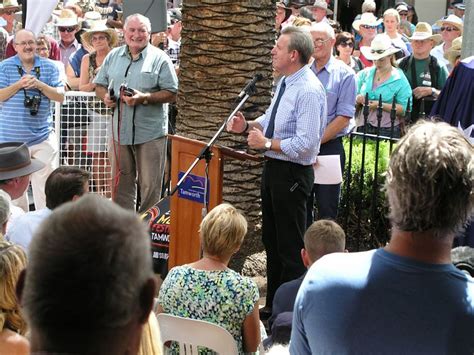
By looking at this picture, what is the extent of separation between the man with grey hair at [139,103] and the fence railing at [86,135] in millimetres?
587

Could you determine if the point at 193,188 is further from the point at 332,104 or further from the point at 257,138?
the point at 332,104

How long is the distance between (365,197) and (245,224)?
3.57 m

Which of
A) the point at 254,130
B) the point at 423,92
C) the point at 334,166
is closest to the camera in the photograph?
the point at 254,130

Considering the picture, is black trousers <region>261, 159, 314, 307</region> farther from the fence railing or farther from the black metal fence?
the fence railing

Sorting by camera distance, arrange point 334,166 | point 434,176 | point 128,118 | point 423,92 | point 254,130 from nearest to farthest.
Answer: point 434,176, point 254,130, point 334,166, point 128,118, point 423,92

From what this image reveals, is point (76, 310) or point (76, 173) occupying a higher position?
point (76, 310)

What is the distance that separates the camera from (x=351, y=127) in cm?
740

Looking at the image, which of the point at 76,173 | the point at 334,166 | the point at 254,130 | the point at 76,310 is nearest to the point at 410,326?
the point at 76,310

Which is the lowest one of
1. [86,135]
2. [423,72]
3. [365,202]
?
[365,202]

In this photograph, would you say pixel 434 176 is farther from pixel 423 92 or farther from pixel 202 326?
pixel 423 92

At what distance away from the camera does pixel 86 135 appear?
30.8 feet

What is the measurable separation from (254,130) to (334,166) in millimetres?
927

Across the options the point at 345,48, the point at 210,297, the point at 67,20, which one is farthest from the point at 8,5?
the point at 210,297

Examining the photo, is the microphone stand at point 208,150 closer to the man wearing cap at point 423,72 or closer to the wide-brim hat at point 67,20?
the man wearing cap at point 423,72
